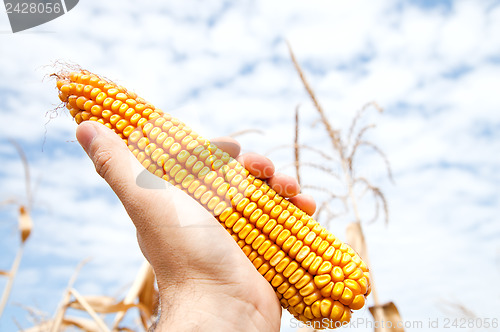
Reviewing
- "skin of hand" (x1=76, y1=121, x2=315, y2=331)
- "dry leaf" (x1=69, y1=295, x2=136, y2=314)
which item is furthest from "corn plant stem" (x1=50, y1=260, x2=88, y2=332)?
"skin of hand" (x1=76, y1=121, x2=315, y2=331)

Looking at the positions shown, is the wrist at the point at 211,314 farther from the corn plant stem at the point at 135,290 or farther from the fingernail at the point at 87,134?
the corn plant stem at the point at 135,290

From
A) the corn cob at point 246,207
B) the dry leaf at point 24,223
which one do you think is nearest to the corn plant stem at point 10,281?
the dry leaf at point 24,223

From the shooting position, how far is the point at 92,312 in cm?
322

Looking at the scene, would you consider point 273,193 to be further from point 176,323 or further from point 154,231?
point 176,323

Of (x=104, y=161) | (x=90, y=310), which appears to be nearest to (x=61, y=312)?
(x=90, y=310)

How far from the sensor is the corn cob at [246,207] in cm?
206

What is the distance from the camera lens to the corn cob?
2059 millimetres

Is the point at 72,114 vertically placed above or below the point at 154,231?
above

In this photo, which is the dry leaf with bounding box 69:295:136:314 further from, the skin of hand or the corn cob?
the corn cob

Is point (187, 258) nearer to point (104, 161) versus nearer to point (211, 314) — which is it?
point (211, 314)

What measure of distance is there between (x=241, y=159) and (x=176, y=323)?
1.03 meters

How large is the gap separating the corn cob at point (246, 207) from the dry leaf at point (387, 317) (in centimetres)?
107

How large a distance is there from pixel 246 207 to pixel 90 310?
1.89m

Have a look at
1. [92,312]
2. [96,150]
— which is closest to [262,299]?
[96,150]
